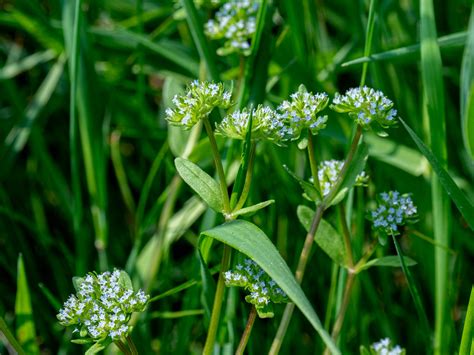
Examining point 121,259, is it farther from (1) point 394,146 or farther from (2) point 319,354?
(1) point 394,146

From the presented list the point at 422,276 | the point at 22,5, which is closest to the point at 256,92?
the point at 422,276

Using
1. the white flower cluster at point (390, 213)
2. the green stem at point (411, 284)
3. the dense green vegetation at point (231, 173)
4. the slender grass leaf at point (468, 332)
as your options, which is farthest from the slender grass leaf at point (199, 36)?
the slender grass leaf at point (468, 332)

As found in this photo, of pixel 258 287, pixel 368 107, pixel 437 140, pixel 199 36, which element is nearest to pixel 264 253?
pixel 258 287

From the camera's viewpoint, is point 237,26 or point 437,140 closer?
point 437,140

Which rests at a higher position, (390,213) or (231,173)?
(231,173)

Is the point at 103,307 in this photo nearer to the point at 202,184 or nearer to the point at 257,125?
the point at 202,184

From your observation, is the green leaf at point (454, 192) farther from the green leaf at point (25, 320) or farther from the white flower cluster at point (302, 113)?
the green leaf at point (25, 320)
